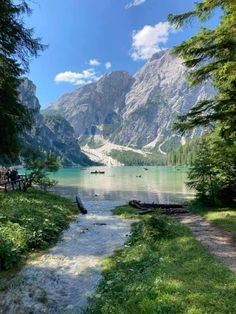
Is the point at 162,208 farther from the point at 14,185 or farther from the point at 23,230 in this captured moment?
the point at 23,230

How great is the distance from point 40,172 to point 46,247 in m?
29.2

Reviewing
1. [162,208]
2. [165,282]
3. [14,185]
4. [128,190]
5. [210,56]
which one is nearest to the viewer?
[165,282]

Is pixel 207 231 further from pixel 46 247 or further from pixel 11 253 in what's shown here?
pixel 11 253

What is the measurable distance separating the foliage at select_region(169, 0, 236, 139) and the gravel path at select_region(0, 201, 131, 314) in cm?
749

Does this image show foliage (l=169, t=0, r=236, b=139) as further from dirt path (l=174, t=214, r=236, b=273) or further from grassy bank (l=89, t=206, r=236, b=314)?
grassy bank (l=89, t=206, r=236, b=314)

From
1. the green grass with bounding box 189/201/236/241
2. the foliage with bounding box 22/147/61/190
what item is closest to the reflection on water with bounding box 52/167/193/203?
the foliage with bounding box 22/147/61/190

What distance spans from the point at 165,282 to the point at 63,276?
4.69 m

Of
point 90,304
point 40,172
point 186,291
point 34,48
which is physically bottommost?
point 90,304

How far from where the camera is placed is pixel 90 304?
10.4 m

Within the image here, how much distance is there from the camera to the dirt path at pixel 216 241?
13.5 meters

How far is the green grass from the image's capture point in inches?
829

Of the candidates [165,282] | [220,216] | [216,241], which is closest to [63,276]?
[165,282]

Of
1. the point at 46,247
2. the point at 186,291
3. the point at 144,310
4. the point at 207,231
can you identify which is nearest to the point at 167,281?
the point at 186,291

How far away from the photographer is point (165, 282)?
399 inches
